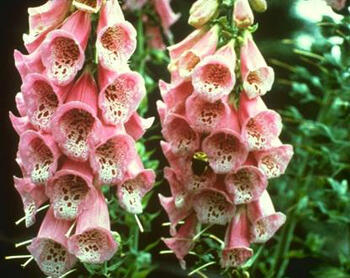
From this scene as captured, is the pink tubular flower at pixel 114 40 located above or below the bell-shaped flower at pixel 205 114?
above

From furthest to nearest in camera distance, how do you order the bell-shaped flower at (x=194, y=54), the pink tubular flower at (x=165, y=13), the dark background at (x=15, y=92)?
the dark background at (x=15, y=92) → the pink tubular flower at (x=165, y=13) → the bell-shaped flower at (x=194, y=54)

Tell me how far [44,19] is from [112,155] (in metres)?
0.26

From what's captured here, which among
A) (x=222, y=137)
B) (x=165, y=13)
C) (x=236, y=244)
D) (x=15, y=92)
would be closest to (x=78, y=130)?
(x=222, y=137)

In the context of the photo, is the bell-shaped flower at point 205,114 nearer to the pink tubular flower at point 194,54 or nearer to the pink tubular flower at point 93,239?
the pink tubular flower at point 194,54

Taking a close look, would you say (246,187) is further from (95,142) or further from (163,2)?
(163,2)

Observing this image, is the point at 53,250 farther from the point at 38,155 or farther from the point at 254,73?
the point at 254,73

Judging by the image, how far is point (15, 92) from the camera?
8.32 ft

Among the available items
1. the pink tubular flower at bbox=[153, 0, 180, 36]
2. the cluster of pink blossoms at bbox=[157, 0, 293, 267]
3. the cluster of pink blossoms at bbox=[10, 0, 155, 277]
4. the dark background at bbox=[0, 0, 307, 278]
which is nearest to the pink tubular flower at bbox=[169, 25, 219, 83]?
the cluster of pink blossoms at bbox=[157, 0, 293, 267]

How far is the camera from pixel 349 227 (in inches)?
84.9

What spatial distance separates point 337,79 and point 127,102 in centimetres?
68

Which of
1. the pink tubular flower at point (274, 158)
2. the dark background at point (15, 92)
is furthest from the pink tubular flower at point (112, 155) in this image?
the dark background at point (15, 92)

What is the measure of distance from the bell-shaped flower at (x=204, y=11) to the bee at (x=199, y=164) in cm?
23

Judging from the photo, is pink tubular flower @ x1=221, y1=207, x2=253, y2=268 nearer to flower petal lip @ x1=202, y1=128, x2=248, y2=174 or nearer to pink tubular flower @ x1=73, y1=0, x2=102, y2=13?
flower petal lip @ x1=202, y1=128, x2=248, y2=174

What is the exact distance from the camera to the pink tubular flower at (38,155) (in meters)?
1.17
